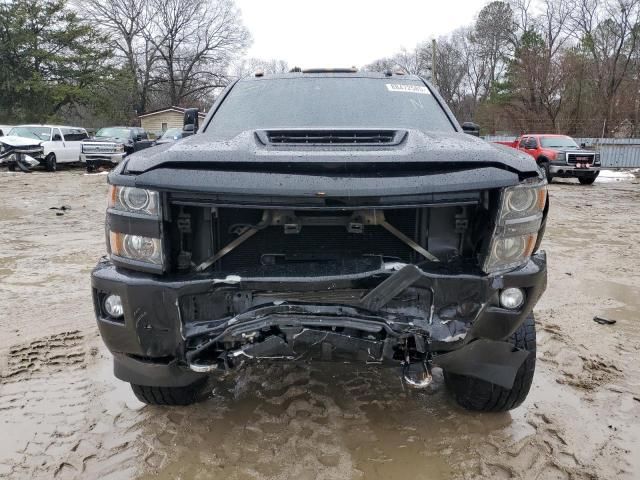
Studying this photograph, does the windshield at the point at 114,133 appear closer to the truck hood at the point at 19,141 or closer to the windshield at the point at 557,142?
the truck hood at the point at 19,141

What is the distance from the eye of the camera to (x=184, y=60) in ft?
157

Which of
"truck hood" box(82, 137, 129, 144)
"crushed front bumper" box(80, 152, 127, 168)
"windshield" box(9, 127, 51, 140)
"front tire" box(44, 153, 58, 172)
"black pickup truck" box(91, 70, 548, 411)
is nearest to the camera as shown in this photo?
"black pickup truck" box(91, 70, 548, 411)

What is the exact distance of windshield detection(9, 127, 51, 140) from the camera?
61.5ft

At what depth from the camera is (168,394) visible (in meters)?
2.76

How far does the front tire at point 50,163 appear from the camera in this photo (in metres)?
18.5

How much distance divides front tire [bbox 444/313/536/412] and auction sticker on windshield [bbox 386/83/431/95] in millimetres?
1998

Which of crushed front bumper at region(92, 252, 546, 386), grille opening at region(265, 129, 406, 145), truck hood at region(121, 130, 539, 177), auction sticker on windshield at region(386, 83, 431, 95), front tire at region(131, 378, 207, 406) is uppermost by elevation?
auction sticker on windshield at region(386, 83, 431, 95)

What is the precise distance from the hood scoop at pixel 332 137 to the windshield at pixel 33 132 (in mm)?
19252

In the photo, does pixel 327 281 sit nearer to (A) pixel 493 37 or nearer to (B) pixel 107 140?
(B) pixel 107 140

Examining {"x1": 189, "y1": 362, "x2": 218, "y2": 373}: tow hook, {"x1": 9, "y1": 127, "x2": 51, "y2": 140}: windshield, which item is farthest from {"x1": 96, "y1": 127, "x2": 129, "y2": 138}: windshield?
{"x1": 189, "y1": 362, "x2": 218, "y2": 373}: tow hook

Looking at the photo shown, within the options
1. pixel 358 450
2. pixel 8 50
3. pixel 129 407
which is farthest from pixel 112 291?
pixel 8 50

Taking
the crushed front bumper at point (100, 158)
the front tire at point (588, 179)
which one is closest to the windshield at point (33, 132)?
the crushed front bumper at point (100, 158)

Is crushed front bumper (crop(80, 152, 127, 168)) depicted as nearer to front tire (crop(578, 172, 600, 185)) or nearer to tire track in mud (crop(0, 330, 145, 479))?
front tire (crop(578, 172, 600, 185))

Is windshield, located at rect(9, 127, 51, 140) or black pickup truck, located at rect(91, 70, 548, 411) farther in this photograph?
windshield, located at rect(9, 127, 51, 140)
